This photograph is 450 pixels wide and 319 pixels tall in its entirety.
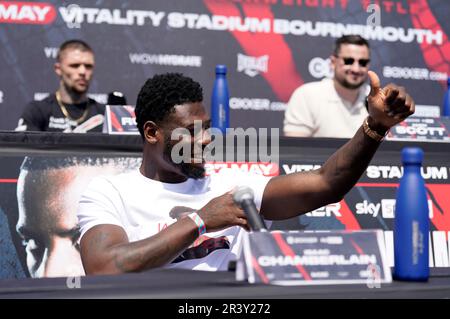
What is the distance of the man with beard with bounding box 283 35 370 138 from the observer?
5031mm

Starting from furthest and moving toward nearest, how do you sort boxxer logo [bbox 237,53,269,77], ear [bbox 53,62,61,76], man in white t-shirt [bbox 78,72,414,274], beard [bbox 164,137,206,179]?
boxxer logo [bbox 237,53,269,77], ear [bbox 53,62,61,76], beard [bbox 164,137,206,179], man in white t-shirt [bbox 78,72,414,274]

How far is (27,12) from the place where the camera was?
18.7 feet

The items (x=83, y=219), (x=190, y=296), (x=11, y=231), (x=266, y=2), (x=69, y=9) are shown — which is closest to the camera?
(x=190, y=296)

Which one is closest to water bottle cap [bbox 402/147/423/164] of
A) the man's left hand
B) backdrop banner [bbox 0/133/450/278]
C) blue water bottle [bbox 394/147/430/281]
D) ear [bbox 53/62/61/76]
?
blue water bottle [bbox 394/147/430/281]

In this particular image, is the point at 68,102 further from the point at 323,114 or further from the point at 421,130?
the point at 421,130

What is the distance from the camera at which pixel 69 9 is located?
19.0ft

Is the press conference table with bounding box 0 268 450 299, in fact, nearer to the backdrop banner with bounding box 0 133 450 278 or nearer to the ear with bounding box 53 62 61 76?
the backdrop banner with bounding box 0 133 450 278

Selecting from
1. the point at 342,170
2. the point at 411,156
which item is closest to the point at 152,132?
the point at 342,170

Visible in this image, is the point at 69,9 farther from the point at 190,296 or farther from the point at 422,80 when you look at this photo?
the point at 190,296

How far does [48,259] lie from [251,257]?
184 centimetres

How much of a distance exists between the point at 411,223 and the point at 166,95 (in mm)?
1069

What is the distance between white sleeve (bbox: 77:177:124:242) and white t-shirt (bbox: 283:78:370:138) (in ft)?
8.30

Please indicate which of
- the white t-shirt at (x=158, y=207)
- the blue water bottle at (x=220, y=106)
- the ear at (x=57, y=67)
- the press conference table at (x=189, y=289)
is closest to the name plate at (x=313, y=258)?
the press conference table at (x=189, y=289)
